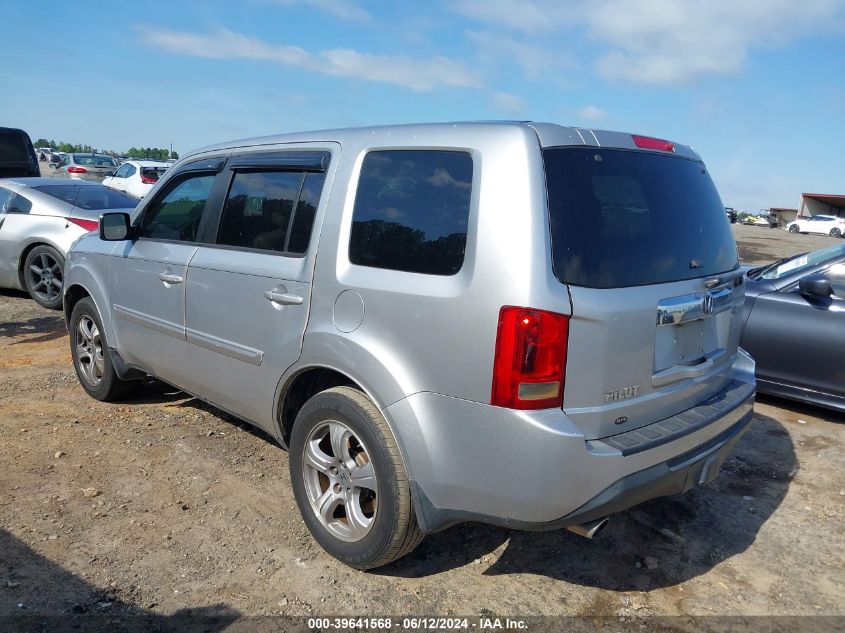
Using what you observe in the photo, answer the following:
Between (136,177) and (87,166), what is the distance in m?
8.56

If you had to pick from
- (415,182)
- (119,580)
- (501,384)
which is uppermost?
(415,182)

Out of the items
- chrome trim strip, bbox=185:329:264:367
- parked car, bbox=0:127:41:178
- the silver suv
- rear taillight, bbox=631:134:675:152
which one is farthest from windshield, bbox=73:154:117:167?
rear taillight, bbox=631:134:675:152

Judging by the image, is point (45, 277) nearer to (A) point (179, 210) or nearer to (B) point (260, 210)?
(A) point (179, 210)

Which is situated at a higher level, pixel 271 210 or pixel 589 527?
pixel 271 210

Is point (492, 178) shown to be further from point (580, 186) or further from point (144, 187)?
point (144, 187)

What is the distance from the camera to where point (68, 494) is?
381 centimetres

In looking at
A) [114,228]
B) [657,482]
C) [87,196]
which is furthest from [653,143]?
[87,196]

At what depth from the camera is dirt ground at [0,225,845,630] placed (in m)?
2.98

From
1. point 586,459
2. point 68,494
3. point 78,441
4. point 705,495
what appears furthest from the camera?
point 78,441

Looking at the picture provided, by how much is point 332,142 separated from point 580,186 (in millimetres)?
1317

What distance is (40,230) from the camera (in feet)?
27.7

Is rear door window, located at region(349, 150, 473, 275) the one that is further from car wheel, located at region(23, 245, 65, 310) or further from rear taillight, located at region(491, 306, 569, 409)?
car wheel, located at region(23, 245, 65, 310)

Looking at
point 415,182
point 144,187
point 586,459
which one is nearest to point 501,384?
point 586,459

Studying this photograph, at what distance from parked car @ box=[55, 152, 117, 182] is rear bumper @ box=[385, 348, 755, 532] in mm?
26669
